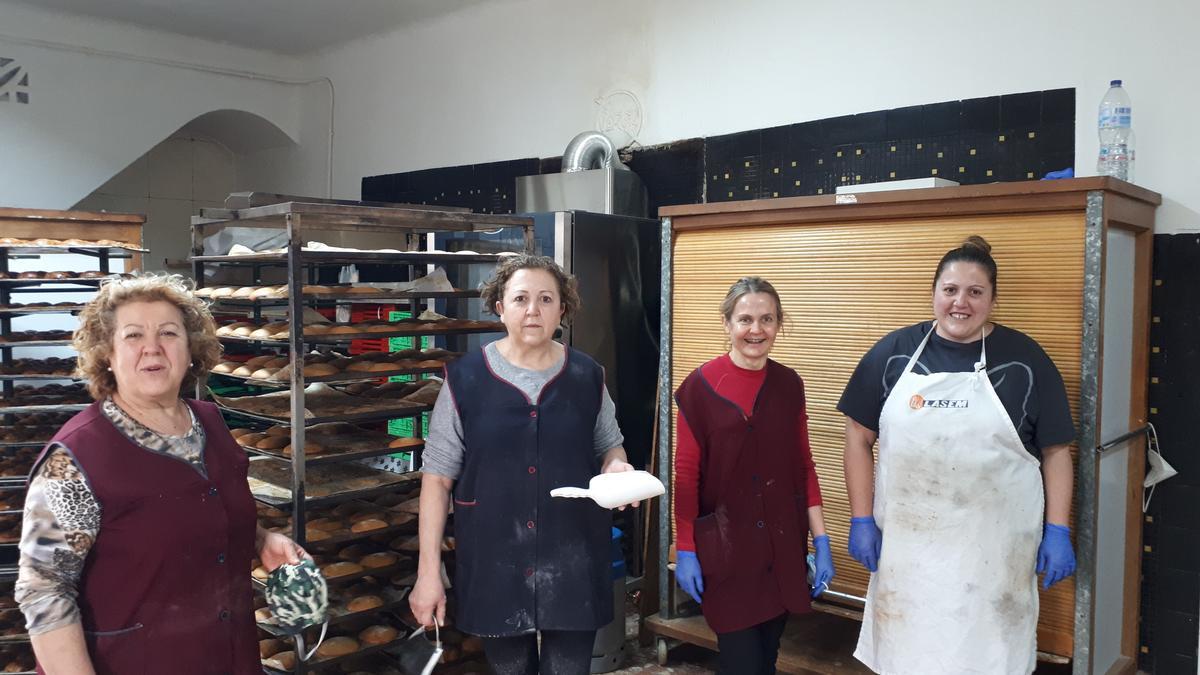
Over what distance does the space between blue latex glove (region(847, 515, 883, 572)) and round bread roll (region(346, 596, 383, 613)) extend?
164 cm

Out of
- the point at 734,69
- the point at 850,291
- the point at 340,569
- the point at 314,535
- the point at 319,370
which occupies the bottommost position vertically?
the point at 340,569

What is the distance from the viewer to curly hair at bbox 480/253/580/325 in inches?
90.2

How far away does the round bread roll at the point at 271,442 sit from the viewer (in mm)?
2994

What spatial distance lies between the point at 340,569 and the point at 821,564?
1633 millimetres

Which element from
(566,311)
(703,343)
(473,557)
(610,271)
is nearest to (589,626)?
(473,557)

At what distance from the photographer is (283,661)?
9.63 ft

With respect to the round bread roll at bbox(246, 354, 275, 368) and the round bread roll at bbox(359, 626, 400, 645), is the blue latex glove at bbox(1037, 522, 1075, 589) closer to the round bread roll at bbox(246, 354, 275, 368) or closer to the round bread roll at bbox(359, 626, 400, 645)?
the round bread roll at bbox(359, 626, 400, 645)

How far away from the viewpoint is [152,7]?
5.56m

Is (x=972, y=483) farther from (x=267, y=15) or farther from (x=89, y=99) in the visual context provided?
(x=89, y=99)

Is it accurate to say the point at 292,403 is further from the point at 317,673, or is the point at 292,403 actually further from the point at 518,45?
the point at 518,45

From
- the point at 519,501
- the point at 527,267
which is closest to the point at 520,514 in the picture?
the point at 519,501

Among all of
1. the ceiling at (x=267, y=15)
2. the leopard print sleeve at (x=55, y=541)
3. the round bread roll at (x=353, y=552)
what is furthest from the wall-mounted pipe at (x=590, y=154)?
the leopard print sleeve at (x=55, y=541)

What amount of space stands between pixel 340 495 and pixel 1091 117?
3.06 meters

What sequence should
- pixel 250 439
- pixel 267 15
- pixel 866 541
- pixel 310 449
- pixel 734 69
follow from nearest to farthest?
pixel 866 541
pixel 310 449
pixel 250 439
pixel 734 69
pixel 267 15
